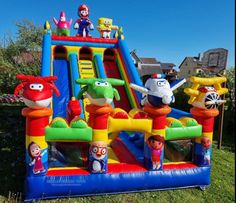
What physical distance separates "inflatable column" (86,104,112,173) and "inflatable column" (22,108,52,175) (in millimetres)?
624

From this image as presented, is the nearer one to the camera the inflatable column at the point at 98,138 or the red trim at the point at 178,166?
the inflatable column at the point at 98,138

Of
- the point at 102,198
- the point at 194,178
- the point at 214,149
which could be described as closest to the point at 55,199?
the point at 102,198

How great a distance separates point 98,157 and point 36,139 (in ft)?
2.87

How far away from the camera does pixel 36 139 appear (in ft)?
11.5

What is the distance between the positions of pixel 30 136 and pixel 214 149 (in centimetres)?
464

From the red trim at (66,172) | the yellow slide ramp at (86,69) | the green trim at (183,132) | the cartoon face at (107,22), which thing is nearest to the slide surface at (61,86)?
the yellow slide ramp at (86,69)

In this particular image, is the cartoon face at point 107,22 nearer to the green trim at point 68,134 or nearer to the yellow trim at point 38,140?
the green trim at point 68,134

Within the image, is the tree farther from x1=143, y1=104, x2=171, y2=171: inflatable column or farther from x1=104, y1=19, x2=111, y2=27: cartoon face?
x1=143, y1=104, x2=171, y2=171: inflatable column

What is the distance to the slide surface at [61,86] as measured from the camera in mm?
5806

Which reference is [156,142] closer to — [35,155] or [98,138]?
[98,138]

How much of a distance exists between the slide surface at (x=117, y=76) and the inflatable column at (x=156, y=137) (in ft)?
7.77

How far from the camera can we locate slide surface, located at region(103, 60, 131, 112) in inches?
253

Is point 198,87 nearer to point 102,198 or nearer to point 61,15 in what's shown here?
point 102,198

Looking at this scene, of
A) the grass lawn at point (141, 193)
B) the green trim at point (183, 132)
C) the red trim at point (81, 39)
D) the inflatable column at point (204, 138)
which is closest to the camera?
the grass lawn at point (141, 193)
